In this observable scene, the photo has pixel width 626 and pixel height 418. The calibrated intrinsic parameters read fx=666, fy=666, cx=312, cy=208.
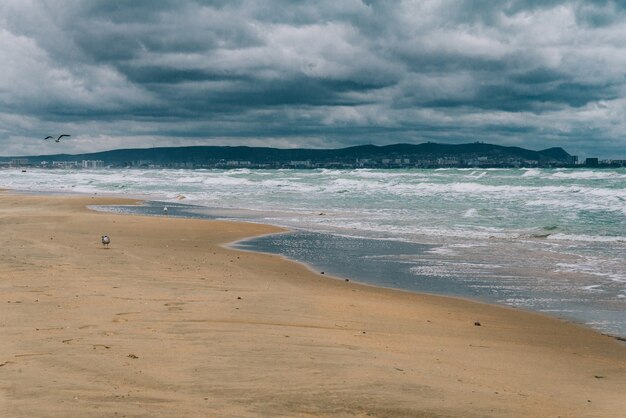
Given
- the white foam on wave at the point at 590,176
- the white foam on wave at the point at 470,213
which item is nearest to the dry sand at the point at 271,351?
the white foam on wave at the point at 470,213

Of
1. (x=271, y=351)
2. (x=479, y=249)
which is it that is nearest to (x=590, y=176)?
(x=479, y=249)

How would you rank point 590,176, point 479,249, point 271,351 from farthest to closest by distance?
point 590,176 < point 479,249 < point 271,351

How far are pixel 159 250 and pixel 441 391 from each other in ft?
38.6

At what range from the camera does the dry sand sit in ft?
15.9

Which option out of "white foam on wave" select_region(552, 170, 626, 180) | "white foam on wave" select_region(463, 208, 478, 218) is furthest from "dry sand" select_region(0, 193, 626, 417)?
"white foam on wave" select_region(552, 170, 626, 180)

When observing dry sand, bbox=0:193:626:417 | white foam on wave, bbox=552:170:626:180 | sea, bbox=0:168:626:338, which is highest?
white foam on wave, bbox=552:170:626:180

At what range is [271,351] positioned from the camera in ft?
20.3

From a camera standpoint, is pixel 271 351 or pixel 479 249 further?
pixel 479 249

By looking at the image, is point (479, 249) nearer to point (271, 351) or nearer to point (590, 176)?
point (271, 351)

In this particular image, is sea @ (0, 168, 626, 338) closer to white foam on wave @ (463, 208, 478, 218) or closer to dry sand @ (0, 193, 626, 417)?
white foam on wave @ (463, 208, 478, 218)

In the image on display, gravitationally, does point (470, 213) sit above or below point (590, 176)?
below

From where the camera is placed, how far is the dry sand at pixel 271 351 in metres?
4.86

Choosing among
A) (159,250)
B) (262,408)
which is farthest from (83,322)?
(159,250)

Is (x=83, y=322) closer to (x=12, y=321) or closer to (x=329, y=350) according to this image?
(x=12, y=321)
